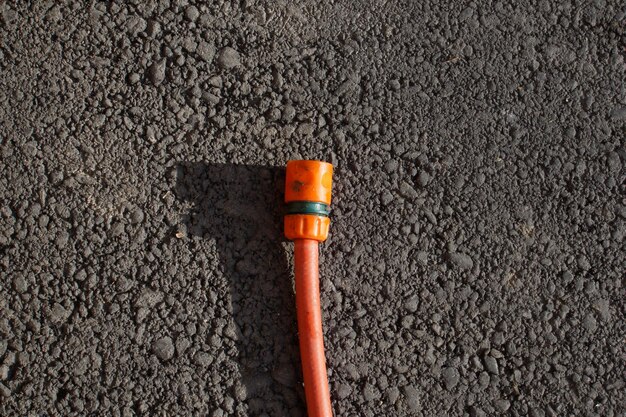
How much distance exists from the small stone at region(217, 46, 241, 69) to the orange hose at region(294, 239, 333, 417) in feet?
2.14

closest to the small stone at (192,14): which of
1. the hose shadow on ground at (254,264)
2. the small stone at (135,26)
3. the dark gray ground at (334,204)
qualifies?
the dark gray ground at (334,204)

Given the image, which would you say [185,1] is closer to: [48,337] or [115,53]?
[115,53]

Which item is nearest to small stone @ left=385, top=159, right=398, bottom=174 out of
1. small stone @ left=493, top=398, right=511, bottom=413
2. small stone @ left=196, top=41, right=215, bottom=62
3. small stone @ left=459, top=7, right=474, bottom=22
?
small stone @ left=459, top=7, right=474, bottom=22

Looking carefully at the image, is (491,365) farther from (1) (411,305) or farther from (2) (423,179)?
(2) (423,179)

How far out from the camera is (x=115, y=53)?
2424 mm

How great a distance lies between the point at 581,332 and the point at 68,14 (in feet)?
6.37

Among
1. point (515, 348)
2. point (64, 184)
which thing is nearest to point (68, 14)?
point (64, 184)

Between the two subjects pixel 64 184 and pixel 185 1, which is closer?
pixel 64 184

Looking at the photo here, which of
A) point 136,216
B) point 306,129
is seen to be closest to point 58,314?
point 136,216

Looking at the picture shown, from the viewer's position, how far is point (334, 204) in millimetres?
2355

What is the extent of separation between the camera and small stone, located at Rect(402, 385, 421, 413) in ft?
7.31

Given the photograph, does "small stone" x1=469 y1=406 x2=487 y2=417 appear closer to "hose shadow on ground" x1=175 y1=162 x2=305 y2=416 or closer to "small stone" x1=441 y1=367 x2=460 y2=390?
"small stone" x1=441 y1=367 x2=460 y2=390

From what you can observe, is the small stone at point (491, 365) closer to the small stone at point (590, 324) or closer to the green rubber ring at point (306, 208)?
the small stone at point (590, 324)

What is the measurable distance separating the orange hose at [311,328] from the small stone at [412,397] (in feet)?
0.79
